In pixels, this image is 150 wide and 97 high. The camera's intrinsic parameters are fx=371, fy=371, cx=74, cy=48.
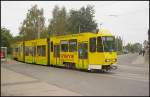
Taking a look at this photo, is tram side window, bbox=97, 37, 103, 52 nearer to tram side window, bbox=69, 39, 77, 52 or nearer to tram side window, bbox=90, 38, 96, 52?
tram side window, bbox=90, 38, 96, 52

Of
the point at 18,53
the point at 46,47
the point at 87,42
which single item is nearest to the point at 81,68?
the point at 87,42

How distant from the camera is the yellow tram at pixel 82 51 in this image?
26750mm

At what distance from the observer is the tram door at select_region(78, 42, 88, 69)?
2816cm

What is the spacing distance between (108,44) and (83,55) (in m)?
2.58

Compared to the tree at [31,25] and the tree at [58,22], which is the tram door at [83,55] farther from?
the tree at [31,25]

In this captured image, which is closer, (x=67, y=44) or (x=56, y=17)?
(x=67, y=44)

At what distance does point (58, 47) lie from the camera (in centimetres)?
3391

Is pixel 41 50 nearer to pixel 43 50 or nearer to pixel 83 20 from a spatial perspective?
pixel 43 50

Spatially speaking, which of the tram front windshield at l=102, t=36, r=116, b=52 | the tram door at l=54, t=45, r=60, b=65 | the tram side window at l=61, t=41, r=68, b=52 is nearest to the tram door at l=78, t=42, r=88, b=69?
the tram front windshield at l=102, t=36, r=116, b=52

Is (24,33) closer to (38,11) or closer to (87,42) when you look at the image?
(38,11)

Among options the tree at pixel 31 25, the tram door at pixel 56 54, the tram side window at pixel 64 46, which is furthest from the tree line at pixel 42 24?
the tram side window at pixel 64 46

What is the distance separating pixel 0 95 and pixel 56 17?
8962cm

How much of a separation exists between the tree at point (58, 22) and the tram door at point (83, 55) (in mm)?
65273

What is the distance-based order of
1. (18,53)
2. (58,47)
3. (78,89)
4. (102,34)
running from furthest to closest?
(18,53) → (58,47) → (102,34) → (78,89)
